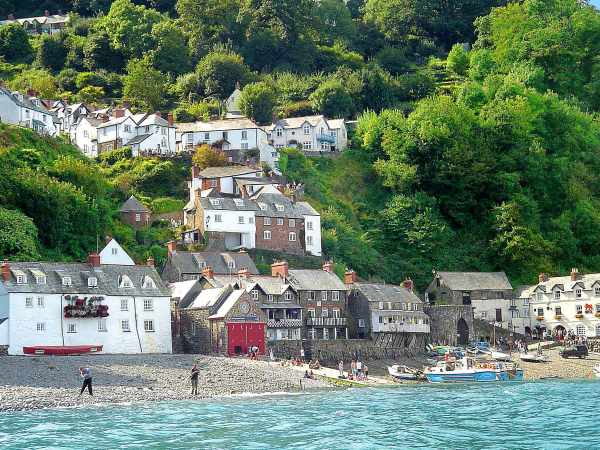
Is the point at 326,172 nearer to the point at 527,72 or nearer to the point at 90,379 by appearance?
the point at 527,72

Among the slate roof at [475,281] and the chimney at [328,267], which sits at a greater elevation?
the chimney at [328,267]

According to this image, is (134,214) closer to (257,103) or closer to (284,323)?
(284,323)

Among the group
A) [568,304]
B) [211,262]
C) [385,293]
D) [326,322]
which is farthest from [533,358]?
[211,262]

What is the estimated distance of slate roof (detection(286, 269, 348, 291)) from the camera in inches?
2736

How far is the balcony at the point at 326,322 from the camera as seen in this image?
69.4 metres

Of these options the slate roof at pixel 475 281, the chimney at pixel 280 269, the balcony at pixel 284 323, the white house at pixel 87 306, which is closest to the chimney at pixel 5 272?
the white house at pixel 87 306

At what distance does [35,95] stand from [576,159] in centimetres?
5865

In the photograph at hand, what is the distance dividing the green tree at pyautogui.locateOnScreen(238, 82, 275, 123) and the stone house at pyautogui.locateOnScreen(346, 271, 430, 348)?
33.2 m

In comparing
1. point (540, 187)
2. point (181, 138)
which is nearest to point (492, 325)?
point (540, 187)

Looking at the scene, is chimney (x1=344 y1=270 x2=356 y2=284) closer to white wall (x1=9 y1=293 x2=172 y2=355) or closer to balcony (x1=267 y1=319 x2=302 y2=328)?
Result: balcony (x1=267 y1=319 x2=302 y2=328)

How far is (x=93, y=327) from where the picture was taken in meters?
58.6

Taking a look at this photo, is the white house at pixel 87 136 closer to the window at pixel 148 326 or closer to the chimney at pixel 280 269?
the chimney at pixel 280 269

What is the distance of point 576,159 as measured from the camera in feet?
316

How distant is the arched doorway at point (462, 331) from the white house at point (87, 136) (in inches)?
1580
